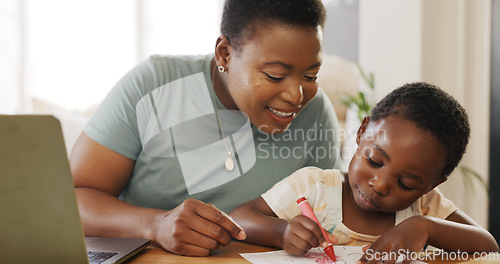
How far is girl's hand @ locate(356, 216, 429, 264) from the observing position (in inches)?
28.2

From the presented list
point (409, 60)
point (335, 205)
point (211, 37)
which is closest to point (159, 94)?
point (335, 205)

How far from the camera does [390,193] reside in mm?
877

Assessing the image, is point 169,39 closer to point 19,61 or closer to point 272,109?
point 19,61

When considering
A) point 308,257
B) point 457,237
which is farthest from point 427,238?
point 308,257

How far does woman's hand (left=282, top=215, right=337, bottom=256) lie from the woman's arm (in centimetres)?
8

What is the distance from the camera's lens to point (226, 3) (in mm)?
1011

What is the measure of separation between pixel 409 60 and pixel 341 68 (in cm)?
42

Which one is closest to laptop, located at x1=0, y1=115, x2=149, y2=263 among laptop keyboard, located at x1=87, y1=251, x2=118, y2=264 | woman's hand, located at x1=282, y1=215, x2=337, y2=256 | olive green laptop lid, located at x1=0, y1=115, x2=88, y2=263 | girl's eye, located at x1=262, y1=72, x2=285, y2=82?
olive green laptop lid, located at x1=0, y1=115, x2=88, y2=263

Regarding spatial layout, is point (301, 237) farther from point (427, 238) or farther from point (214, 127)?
point (214, 127)

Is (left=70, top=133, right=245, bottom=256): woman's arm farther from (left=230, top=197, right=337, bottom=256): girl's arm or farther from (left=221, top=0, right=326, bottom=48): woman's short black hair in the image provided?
(left=221, top=0, right=326, bottom=48): woman's short black hair

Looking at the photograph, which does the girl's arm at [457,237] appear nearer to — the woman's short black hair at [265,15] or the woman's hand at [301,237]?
the woman's hand at [301,237]

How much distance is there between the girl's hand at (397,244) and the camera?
2.35 ft

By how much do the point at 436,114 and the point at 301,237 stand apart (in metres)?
0.35

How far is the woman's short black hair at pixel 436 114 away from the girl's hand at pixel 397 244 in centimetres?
18
